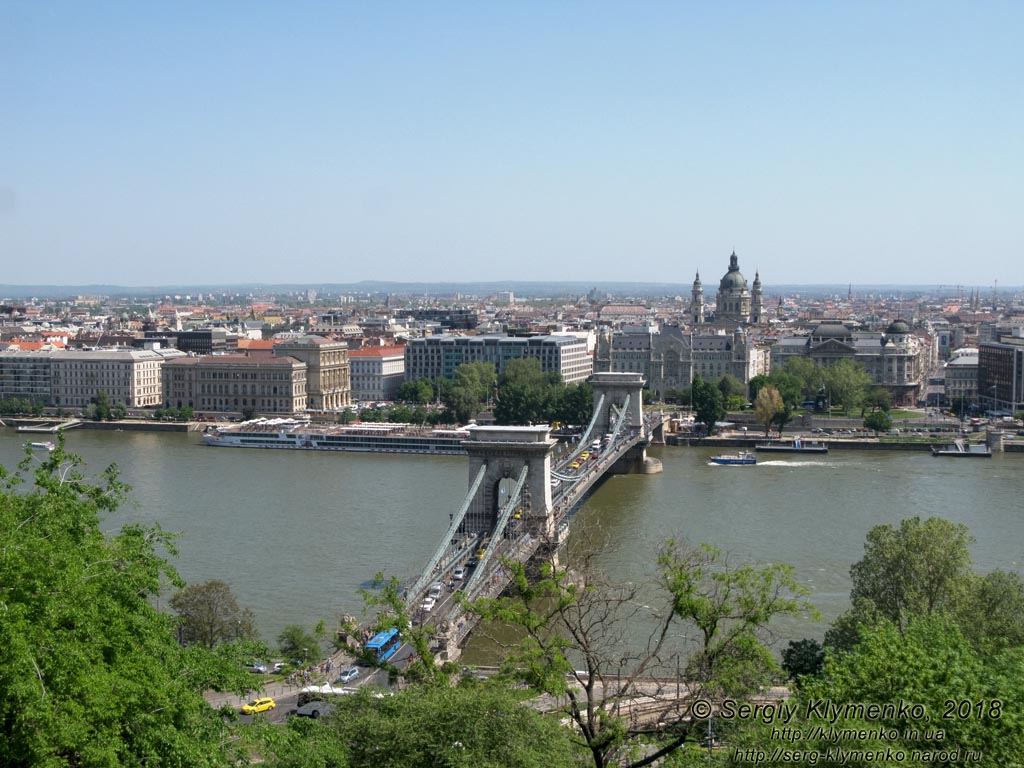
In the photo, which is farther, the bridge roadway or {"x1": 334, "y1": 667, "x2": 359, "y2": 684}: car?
the bridge roadway

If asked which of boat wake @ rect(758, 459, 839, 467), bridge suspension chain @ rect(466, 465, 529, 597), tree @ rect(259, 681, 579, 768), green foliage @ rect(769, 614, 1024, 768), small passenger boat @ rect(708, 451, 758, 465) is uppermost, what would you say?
green foliage @ rect(769, 614, 1024, 768)

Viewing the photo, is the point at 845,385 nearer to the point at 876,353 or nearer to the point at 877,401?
the point at 877,401

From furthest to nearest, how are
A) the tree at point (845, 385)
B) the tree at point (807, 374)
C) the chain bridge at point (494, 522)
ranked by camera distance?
the tree at point (807, 374) < the tree at point (845, 385) < the chain bridge at point (494, 522)

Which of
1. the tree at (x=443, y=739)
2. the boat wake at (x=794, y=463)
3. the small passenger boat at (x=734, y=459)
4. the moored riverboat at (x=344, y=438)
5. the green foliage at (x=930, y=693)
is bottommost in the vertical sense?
the boat wake at (x=794, y=463)

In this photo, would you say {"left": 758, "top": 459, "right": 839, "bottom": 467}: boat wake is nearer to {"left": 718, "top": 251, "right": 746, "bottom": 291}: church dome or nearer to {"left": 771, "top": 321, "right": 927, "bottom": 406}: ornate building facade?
{"left": 771, "top": 321, "right": 927, "bottom": 406}: ornate building facade

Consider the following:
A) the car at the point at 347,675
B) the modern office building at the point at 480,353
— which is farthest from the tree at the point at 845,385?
the car at the point at 347,675

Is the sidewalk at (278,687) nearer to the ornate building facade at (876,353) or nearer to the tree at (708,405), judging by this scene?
the tree at (708,405)

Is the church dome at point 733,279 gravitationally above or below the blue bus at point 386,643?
above

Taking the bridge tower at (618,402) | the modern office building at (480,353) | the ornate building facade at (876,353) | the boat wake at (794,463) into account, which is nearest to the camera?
the boat wake at (794,463)

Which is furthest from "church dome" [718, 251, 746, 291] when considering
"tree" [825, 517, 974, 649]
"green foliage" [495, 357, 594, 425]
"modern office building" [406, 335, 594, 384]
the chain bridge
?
"tree" [825, 517, 974, 649]
